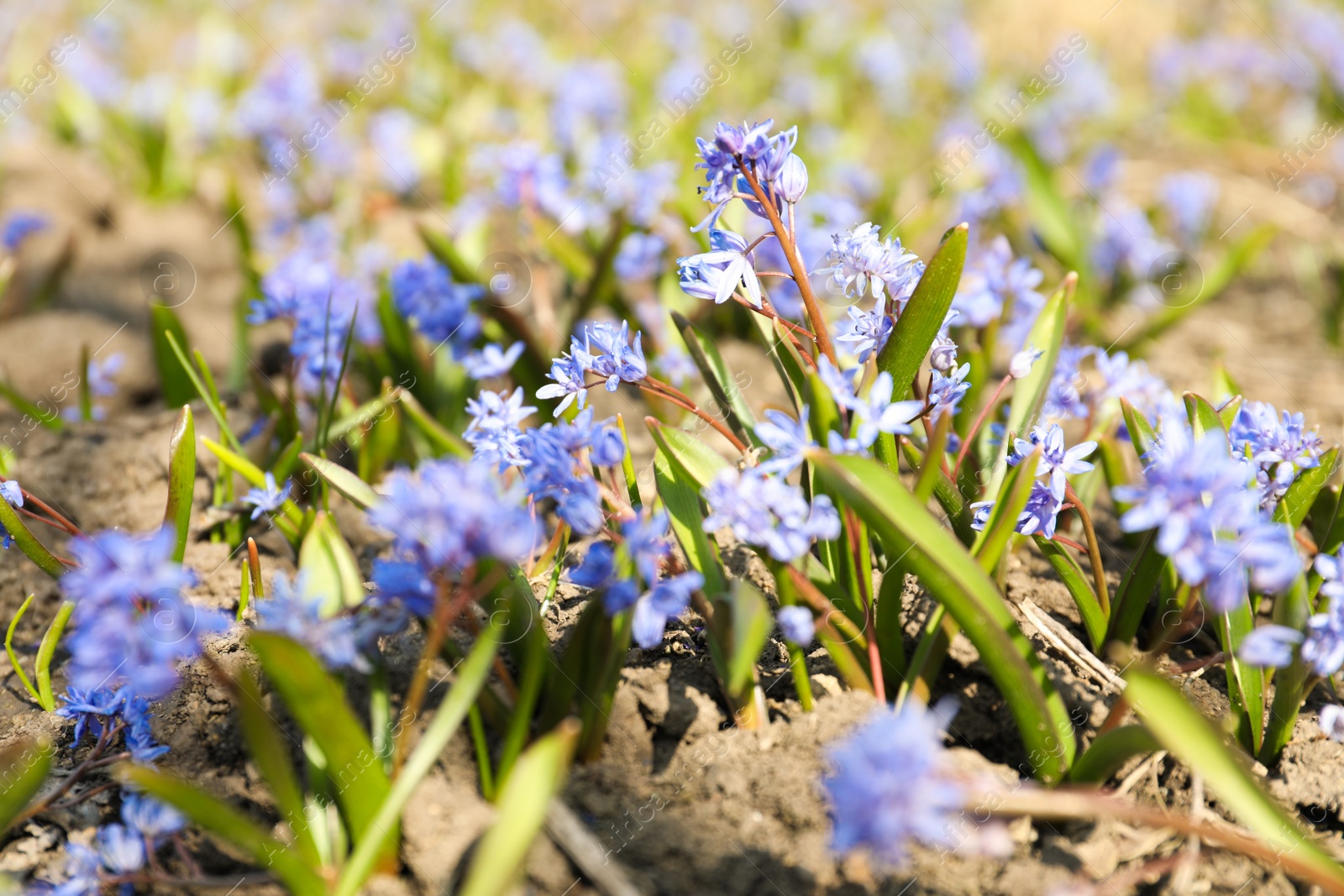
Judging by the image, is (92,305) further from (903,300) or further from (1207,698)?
(1207,698)

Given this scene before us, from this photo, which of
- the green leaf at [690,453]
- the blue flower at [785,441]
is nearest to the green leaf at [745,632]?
the blue flower at [785,441]

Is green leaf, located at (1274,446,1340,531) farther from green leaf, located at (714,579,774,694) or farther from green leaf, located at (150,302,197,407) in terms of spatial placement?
green leaf, located at (150,302,197,407)

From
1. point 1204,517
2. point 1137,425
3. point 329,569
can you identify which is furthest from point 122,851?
point 1137,425

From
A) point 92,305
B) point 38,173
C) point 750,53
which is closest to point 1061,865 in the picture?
point 92,305

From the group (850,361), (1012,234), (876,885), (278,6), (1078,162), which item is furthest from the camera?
(278,6)

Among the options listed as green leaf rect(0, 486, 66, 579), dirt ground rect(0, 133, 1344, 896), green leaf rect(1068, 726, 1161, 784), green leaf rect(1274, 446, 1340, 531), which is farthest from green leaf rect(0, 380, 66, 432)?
green leaf rect(1274, 446, 1340, 531)

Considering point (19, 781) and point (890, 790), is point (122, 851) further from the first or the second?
point (890, 790)

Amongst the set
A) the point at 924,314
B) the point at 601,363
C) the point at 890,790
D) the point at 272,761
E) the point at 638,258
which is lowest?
the point at 272,761
